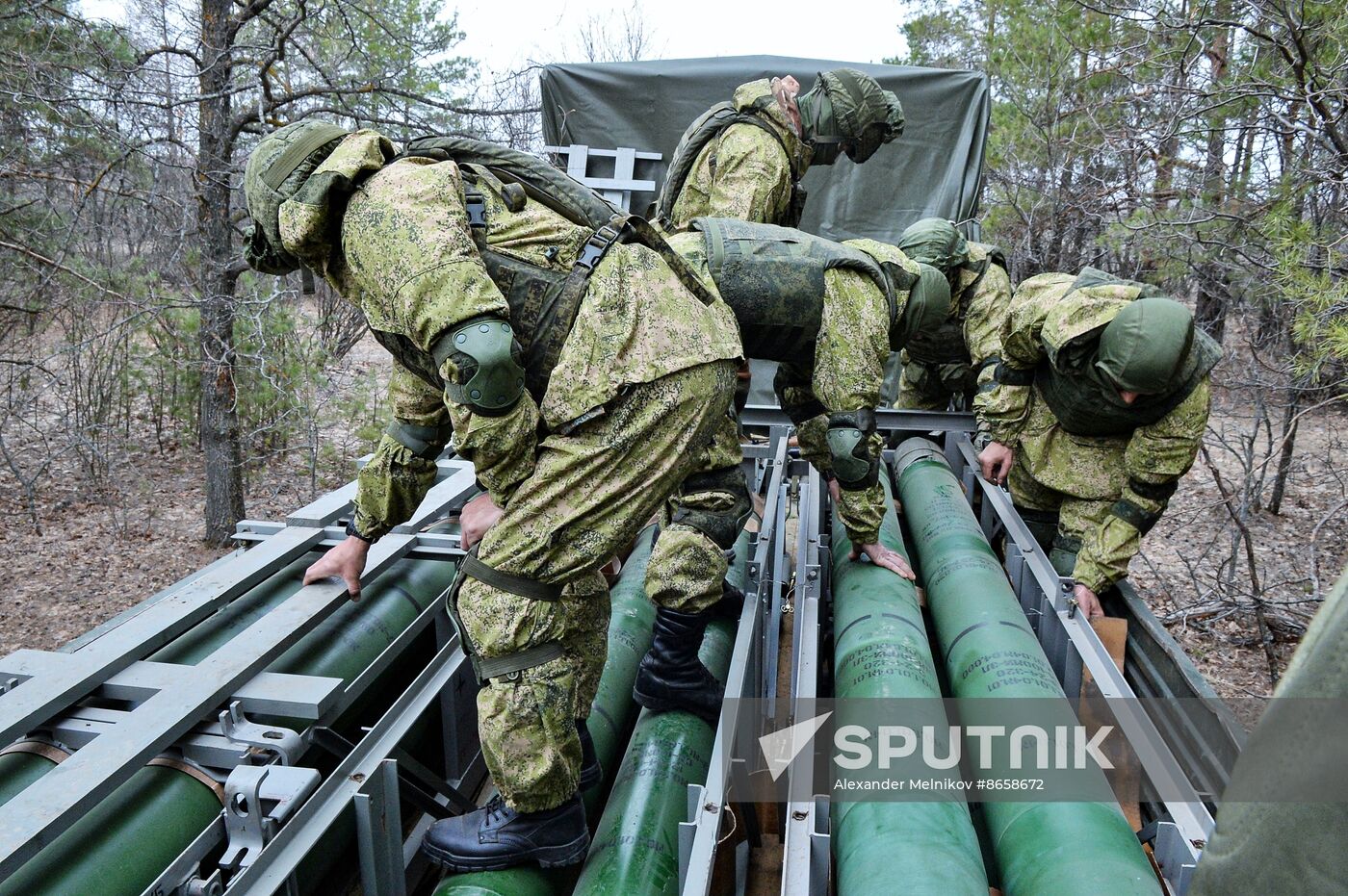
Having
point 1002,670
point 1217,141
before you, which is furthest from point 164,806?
point 1217,141

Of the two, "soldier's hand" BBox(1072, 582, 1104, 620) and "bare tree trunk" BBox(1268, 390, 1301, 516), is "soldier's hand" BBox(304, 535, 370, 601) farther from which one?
"bare tree trunk" BBox(1268, 390, 1301, 516)

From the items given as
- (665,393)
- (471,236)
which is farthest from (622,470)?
(471,236)

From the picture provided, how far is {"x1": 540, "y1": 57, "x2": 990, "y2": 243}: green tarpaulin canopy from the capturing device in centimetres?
573

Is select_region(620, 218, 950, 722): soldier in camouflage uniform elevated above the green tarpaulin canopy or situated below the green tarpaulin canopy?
below

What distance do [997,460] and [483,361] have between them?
8.60 feet

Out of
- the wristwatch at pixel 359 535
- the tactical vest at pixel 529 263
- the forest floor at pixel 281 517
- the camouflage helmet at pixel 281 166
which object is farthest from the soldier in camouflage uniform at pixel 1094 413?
the camouflage helmet at pixel 281 166

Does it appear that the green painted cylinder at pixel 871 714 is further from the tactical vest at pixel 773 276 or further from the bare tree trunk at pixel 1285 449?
the bare tree trunk at pixel 1285 449

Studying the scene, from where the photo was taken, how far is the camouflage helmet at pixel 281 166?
189cm

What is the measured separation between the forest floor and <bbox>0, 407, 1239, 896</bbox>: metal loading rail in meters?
2.43

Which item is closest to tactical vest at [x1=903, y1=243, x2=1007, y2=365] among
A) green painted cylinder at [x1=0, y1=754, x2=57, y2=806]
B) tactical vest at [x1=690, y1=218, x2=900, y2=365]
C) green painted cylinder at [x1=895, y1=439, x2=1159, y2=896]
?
green painted cylinder at [x1=895, y1=439, x2=1159, y2=896]

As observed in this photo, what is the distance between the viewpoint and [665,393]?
194 cm

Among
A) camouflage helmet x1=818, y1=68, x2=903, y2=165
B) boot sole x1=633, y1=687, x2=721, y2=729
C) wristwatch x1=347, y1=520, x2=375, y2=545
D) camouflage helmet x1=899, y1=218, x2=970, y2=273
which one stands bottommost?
boot sole x1=633, y1=687, x2=721, y2=729

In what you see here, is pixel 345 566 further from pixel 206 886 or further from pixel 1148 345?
pixel 1148 345

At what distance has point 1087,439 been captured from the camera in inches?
142
